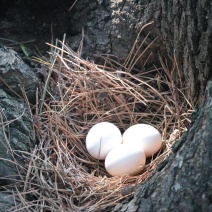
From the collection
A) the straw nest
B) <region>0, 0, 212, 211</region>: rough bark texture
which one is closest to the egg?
the straw nest

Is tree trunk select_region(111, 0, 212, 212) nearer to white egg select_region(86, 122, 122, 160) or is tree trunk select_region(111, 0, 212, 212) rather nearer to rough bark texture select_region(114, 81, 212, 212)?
rough bark texture select_region(114, 81, 212, 212)

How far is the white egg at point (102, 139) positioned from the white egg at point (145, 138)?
0.05 meters

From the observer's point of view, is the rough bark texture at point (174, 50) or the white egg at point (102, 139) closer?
the rough bark texture at point (174, 50)

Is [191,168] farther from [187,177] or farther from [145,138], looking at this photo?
[145,138]

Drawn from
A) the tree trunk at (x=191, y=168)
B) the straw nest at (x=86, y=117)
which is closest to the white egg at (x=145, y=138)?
the straw nest at (x=86, y=117)

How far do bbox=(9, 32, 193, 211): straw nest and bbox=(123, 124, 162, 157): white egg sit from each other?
0.04 meters

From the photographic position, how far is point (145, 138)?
7.73 ft

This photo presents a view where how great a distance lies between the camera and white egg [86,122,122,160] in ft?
7.77

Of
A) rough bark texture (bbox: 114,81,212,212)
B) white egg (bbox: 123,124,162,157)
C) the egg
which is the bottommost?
the egg

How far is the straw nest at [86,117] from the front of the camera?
2232mm

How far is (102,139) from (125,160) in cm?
15

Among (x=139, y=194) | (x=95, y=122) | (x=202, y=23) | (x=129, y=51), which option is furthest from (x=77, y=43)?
(x=139, y=194)

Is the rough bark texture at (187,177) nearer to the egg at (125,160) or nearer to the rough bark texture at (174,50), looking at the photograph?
the rough bark texture at (174,50)

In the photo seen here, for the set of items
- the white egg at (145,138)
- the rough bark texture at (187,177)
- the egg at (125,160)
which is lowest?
the egg at (125,160)
